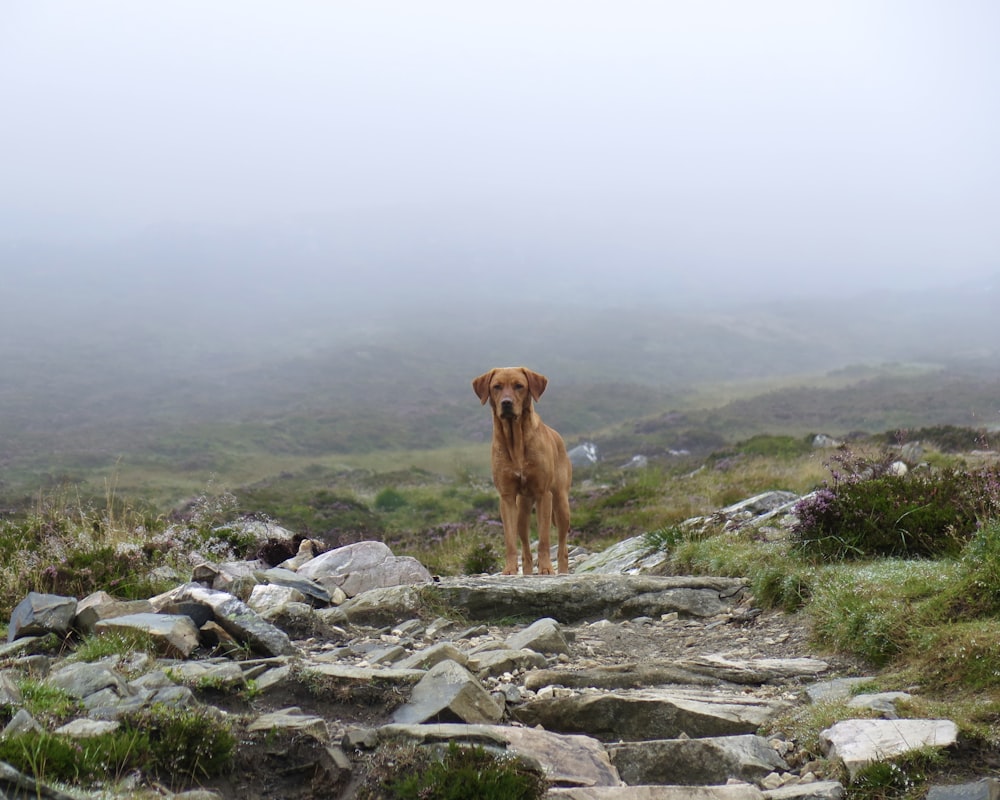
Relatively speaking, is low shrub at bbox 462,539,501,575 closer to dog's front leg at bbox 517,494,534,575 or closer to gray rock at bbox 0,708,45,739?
dog's front leg at bbox 517,494,534,575

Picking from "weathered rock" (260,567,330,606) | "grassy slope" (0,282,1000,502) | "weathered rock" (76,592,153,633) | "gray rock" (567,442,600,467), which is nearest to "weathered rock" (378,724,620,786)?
"weathered rock" (76,592,153,633)

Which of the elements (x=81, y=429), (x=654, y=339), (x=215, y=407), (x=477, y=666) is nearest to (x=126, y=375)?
(x=215, y=407)

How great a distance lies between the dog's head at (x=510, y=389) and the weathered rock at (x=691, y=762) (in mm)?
5636

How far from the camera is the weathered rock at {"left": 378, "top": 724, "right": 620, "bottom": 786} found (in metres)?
4.14

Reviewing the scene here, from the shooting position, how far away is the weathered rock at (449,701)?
4.65 m

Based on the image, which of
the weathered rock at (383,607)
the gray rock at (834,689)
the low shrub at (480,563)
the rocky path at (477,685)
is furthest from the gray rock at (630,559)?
the gray rock at (834,689)

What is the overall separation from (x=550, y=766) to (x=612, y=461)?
3892cm

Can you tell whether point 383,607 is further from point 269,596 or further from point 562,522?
point 562,522

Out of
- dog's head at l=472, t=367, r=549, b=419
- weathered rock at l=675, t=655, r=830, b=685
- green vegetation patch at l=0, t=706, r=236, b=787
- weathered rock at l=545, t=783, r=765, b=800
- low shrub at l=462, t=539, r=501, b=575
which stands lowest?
low shrub at l=462, t=539, r=501, b=575

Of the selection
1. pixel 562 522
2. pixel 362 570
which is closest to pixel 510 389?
pixel 562 522

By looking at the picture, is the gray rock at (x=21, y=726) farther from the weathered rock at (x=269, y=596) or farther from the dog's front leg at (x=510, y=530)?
the dog's front leg at (x=510, y=530)

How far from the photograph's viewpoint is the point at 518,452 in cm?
1020

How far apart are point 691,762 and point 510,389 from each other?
6.03 metres

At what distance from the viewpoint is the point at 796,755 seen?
452 centimetres
